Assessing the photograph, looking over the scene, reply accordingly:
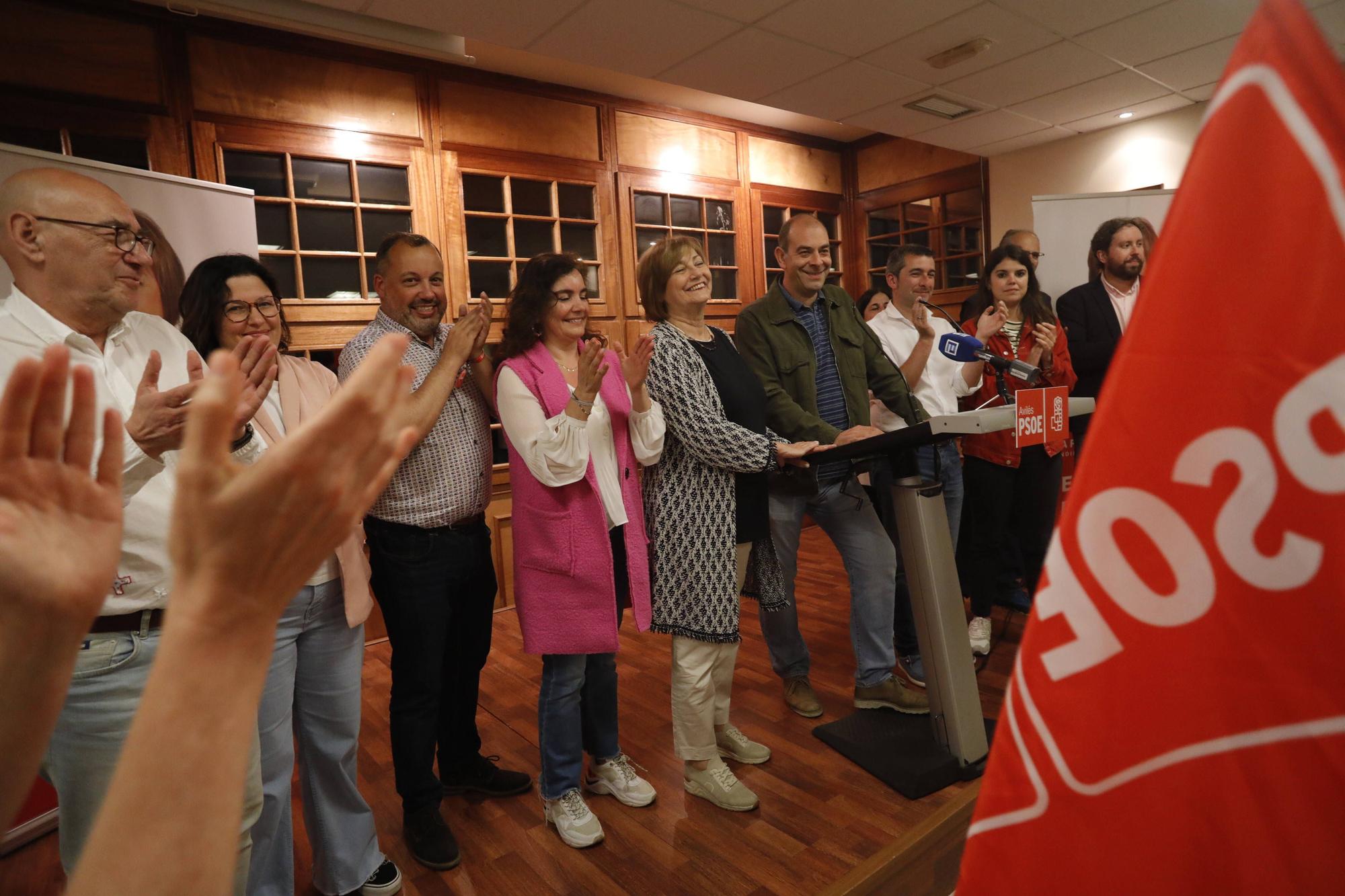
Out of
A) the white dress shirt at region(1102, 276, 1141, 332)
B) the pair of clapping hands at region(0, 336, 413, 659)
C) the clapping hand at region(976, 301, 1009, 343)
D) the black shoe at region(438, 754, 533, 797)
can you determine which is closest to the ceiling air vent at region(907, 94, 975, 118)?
the white dress shirt at region(1102, 276, 1141, 332)

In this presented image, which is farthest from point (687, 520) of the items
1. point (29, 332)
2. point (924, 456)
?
point (29, 332)

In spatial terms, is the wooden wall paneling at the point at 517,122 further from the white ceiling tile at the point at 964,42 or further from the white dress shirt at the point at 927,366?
the white dress shirt at the point at 927,366

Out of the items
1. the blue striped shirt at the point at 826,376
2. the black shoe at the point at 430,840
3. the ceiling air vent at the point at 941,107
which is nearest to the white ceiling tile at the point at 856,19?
the ceiling air vent at the point at 941,107

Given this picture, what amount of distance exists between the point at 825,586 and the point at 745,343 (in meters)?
1.90

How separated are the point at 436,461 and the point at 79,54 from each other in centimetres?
262

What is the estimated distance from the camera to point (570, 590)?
1763mm

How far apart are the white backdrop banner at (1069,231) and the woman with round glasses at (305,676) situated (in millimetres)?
3460

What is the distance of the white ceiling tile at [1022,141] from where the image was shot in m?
4.85

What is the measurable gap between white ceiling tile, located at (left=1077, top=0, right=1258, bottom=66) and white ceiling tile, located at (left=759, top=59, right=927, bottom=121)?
85 cm

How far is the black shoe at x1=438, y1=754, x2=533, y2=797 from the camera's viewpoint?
2.05 metres

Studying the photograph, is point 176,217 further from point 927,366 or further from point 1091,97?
point 1091,97

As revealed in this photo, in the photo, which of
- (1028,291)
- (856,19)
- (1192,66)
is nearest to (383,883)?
(1028,291)

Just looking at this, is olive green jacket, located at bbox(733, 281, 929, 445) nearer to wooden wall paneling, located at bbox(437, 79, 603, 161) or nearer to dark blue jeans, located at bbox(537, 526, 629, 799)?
dark blue jeans, located at bbox(537, 526, 629, 799)

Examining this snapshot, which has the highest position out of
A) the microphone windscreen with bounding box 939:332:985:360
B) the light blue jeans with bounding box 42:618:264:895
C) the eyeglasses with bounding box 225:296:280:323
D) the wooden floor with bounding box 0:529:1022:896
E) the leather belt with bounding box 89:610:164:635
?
the eyeglasses with bounding box 225:296:280:323
